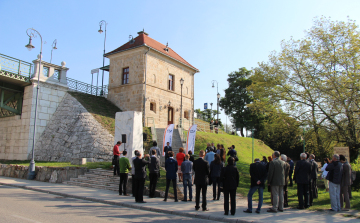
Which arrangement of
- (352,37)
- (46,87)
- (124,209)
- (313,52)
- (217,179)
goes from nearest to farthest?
(124,209), (217,179), (352,37), (313,52), (46,87)

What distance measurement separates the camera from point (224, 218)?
712cm

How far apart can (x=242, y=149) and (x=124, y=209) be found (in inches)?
845

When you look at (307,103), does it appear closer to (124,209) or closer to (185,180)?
(185,180)

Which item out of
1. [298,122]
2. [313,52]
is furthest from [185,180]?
[313,52]

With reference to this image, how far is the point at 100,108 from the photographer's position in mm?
25188

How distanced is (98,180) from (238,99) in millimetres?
35870

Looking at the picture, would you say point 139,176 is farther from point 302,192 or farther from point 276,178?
point 302,192

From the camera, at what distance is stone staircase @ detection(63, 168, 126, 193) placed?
1248 cm

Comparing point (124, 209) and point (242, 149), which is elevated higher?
point (242, 149)

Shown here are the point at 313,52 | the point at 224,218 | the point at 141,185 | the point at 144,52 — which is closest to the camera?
the point at 224,218

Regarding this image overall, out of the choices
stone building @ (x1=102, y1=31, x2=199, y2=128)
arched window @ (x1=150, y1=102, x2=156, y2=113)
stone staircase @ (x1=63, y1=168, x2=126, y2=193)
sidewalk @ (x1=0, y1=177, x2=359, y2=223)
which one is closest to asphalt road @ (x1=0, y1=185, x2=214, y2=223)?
sidewalk @ (x1=0, y1=177, x2=359, y2=223)

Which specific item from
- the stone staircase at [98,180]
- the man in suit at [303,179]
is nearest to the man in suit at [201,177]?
the man in suit at [303,179]

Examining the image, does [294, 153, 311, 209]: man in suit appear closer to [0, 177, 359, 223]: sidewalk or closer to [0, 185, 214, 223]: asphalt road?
[0, 177, 359, 223]: sidewalk

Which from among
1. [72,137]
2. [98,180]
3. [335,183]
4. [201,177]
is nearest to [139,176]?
[201,177]
